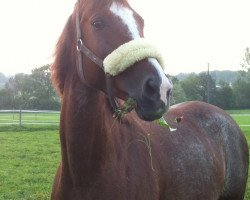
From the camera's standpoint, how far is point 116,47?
258 cm

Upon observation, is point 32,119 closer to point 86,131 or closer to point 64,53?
point 64,53

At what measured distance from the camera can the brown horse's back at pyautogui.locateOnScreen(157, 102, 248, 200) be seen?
3568 mm

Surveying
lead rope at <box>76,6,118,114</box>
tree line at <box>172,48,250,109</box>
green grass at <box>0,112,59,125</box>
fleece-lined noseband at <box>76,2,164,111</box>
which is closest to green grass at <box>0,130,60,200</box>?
lead rope at <box>76,6,118,114</box>

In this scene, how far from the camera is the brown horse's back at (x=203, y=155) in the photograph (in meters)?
3.57

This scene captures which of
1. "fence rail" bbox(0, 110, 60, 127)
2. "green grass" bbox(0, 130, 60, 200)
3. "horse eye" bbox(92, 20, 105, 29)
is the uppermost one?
"horse eye" bbox(92, 20, 105, 29)

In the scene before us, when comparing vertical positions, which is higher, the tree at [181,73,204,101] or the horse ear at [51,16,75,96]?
the tree at [181,73,204,101]

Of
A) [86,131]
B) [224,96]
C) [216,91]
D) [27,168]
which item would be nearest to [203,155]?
[86,131]

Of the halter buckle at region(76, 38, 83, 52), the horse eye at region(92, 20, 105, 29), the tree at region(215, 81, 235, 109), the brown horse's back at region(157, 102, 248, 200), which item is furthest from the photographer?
the tree at region(215, 81, 235, 109)

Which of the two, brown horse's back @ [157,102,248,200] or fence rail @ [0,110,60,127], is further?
fence rail @ [0,110,60,127]

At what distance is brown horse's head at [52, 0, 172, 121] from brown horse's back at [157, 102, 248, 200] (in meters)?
1.06

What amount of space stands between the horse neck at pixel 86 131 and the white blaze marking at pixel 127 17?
1.71 ft

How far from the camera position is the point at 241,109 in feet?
157

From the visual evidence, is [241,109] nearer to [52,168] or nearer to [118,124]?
[52,168]

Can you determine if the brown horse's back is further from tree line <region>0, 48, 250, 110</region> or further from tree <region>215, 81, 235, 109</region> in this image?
tree <region>215, 81, 235, 109</region>
